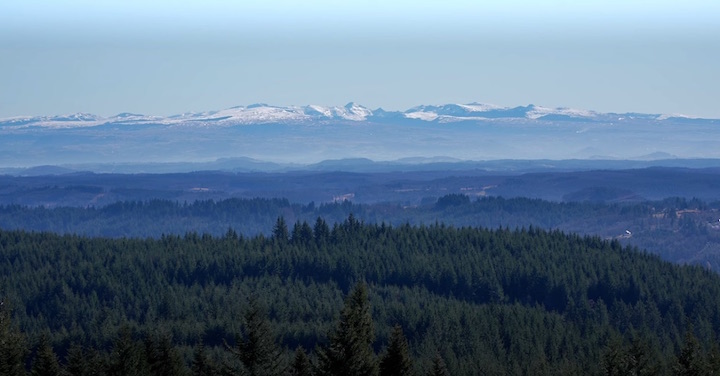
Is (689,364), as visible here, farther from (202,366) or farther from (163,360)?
(163,360)

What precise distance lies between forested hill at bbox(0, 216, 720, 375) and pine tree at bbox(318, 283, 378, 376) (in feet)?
122

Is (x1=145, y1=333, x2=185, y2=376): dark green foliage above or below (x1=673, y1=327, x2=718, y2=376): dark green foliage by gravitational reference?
below

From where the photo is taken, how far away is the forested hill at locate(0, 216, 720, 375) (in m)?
110

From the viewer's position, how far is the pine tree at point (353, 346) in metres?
59.3

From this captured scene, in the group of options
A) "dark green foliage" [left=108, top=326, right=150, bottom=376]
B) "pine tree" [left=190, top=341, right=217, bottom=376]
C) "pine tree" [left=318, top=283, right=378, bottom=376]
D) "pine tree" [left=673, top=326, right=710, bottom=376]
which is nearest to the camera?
"pine tree" [left=318, top=283, right=378, bottom=376]

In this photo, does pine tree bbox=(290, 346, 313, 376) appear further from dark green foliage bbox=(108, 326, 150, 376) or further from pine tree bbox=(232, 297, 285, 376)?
dark green foliage bbox=(108, 326, 150, 376)

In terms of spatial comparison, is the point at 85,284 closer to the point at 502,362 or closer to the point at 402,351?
the point at 502,362

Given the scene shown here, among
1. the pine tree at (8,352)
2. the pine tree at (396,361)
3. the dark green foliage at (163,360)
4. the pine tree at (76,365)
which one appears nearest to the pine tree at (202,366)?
the dark green foliage at (163,360)

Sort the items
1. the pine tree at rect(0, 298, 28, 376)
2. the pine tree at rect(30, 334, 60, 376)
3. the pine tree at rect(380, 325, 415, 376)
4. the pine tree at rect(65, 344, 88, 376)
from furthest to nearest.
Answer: the pine tree at rect(65, 344, 88, 376) → the pine tree at rect(30, 334, 60, 376) → the pine tree at rect(0, 298, 28, 376) → the pine tree at rect(380, 325, 415, 376)

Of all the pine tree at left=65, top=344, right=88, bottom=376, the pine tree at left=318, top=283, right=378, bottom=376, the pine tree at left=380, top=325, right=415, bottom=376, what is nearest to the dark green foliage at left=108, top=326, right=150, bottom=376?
the pine tree at left=65, top=344, right=88, bottom=376

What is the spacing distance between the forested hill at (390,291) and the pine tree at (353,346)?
37317mm

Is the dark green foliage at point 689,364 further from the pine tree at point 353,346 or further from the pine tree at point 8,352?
the pine tree at point 8,352

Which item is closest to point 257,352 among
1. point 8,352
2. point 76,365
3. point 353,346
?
point 353,346

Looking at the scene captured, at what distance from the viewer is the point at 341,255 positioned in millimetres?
154375
